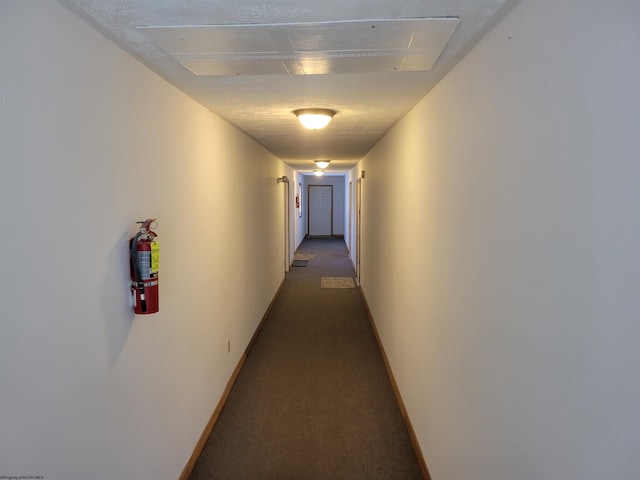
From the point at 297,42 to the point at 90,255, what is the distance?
41.2 inches

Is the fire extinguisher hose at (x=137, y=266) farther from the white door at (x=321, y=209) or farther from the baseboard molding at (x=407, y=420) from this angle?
the white door at (x=321, y=209)

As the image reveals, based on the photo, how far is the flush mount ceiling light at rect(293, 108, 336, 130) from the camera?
252 cm

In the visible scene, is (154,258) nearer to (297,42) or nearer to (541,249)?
(297,42)

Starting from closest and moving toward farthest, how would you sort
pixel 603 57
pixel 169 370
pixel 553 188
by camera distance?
1. pixel 603 57
2. pixel 553 188
3. pixel 169 370

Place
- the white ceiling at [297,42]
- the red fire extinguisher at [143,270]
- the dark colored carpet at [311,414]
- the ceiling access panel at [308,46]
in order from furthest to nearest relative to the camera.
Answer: the dark colored carpet at [311,414] → the red fire extinguisher at [143,270] → the ceiling access panel at [308,46] → the white ceiling at [297,42]

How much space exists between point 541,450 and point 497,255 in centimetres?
58

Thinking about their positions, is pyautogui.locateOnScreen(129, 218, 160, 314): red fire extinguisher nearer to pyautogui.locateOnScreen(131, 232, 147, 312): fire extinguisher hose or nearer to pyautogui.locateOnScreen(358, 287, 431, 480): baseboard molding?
pyautogui.locateOnScreen(131, 232, 147, 312): fire extinguisher hose

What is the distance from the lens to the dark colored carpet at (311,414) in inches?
94.3

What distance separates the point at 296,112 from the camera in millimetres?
2605

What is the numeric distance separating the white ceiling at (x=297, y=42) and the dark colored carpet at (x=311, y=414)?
2309 millimetres

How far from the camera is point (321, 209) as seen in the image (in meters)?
14.0

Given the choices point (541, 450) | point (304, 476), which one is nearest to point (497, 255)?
point (541, 450)

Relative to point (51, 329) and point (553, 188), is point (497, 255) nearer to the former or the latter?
point (553, 188)

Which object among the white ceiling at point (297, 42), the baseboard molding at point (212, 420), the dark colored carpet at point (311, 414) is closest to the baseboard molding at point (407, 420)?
the dark colored carpet at point (311, 414)
